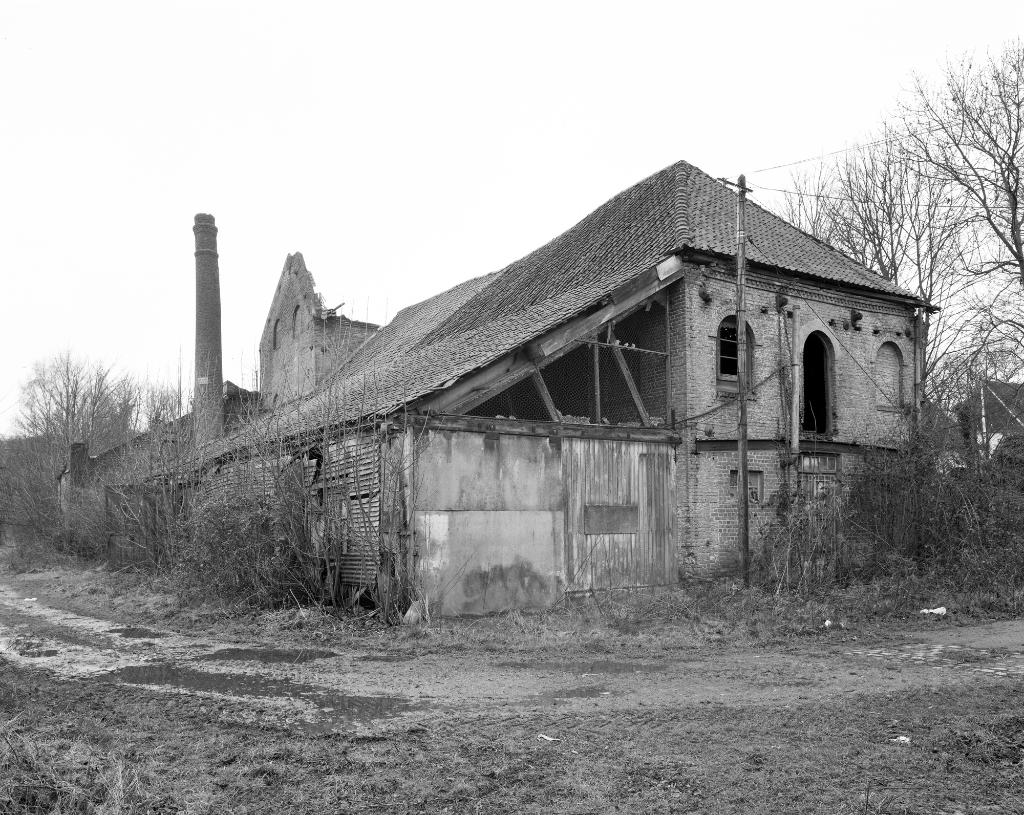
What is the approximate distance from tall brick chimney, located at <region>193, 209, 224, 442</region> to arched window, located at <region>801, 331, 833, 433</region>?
18113 millimetres

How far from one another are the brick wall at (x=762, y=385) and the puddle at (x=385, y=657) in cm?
663

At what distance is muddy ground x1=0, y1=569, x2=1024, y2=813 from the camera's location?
547cm

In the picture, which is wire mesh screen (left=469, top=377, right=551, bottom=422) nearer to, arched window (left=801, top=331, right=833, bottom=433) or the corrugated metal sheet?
the corrugated metal sheet

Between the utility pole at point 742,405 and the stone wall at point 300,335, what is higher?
the stone wall at point 300,335

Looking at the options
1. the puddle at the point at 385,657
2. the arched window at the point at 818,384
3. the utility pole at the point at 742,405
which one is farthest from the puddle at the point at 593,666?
the arched window at the point at 818,384

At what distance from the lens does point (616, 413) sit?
17.1 meters

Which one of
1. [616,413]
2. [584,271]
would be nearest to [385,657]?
[616,413]

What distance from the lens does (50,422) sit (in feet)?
150

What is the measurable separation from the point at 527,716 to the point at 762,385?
10.9 meters

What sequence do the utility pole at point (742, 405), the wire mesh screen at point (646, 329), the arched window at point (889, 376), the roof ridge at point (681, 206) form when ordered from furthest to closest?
the arched window at point (889, 376) < the wire mesh screen at point (646, 329) < the roof ridge at point (681, 206) < the utility pole at point (742, 405)

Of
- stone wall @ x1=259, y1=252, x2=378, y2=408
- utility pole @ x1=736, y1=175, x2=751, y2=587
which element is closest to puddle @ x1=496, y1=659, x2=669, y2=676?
utility pole @ x1=736, y1=175, x2=751, y2=587

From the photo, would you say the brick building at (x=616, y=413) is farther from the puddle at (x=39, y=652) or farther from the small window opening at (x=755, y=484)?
the puddle at (x=39, y=652)

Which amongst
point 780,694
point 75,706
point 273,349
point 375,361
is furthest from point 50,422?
point 780,694

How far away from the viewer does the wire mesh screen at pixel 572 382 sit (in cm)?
1630
